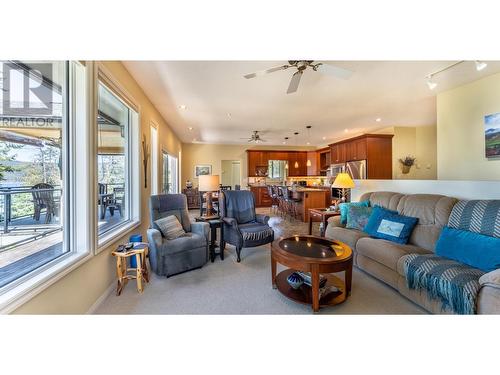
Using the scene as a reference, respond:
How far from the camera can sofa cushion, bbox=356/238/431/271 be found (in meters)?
2.25

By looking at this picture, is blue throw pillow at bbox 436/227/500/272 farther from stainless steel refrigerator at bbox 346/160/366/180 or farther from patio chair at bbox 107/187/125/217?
patio chair at bbox 107/187/125/217

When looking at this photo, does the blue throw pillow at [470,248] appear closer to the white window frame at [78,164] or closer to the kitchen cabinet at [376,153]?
the white window frame at [78,164]

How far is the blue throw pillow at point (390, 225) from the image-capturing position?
2623mm

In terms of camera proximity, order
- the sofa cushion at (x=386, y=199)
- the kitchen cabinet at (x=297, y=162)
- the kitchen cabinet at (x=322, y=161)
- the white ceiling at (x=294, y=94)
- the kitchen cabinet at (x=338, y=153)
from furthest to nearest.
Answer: the kitchen cabinet at (x=297, y=162) < the kitchen cabinet at (x=322, y=161) < the kitchen cabinet at (x=338, y=153) < the sofa cushion at (x=386, y=199) < the white ceiling at (x=294, y=94)

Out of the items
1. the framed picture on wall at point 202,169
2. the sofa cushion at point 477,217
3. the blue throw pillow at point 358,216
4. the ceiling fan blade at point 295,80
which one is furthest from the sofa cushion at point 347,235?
the framed picture on wall at point 202,169

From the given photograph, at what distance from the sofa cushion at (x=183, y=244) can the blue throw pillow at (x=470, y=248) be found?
2.86 meters

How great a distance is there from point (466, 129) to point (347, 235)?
2.81 m

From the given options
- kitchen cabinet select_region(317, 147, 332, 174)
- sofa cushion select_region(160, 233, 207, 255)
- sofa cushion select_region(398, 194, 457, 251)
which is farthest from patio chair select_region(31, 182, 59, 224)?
kitchen cabinet select_region(317, 147, 332, 174)

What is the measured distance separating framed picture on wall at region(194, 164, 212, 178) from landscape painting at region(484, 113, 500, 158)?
7.79 metres

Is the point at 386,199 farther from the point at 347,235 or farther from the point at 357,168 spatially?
the point at 357,168

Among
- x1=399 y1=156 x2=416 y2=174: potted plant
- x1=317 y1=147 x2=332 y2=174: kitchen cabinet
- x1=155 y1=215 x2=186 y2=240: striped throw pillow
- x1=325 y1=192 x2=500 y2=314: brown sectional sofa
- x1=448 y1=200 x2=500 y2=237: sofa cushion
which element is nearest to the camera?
x1=448 y1=200 x2=500 y2=237: sofa cushion
